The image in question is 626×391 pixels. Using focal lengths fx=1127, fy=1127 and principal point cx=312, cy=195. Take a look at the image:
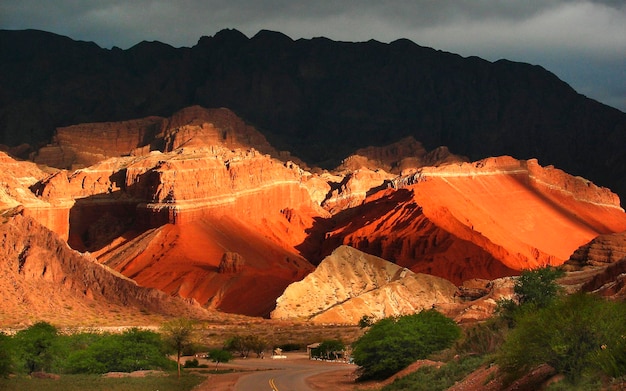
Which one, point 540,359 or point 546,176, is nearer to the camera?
point 540,359

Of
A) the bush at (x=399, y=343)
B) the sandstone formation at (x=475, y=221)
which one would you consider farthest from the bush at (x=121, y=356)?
the sandstone formation at (x=475, y=221)

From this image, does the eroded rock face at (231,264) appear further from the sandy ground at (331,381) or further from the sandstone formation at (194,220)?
the sandy ground at (331,381)

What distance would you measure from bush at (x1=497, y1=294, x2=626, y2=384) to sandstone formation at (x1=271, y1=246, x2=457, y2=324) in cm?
7533

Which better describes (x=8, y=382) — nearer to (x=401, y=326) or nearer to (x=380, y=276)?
(x=401, y=326)

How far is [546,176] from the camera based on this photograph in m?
200

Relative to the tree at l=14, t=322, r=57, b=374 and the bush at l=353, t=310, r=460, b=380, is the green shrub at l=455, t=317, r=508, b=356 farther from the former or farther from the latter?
the tree at l=14, t=322, r=57, b=374

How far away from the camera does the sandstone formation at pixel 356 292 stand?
11275cm

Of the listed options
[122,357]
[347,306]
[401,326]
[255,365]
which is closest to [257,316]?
[347,306]

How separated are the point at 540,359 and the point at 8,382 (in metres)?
32.6

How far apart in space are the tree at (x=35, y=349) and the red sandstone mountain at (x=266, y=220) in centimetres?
4968

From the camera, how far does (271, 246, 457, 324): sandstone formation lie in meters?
113

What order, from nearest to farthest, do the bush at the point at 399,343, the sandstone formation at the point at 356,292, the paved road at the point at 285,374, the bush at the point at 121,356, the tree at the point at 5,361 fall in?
the tree at the point at 5,361 < the bush at the point at 399,343 < the paved road at the point at 285,374 < the bush at the point at 121,356 < the sandstone formation at the point at 356,292

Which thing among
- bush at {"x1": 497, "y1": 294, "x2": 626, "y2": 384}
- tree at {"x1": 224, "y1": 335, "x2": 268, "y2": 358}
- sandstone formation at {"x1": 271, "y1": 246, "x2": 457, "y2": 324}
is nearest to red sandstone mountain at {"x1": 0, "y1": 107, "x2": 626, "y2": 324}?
sandstone formation at {"x1": 271, "y1": 246, "x2": 457, "y2": 324}

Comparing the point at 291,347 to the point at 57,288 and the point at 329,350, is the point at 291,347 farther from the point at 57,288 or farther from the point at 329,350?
the point at 57,288
